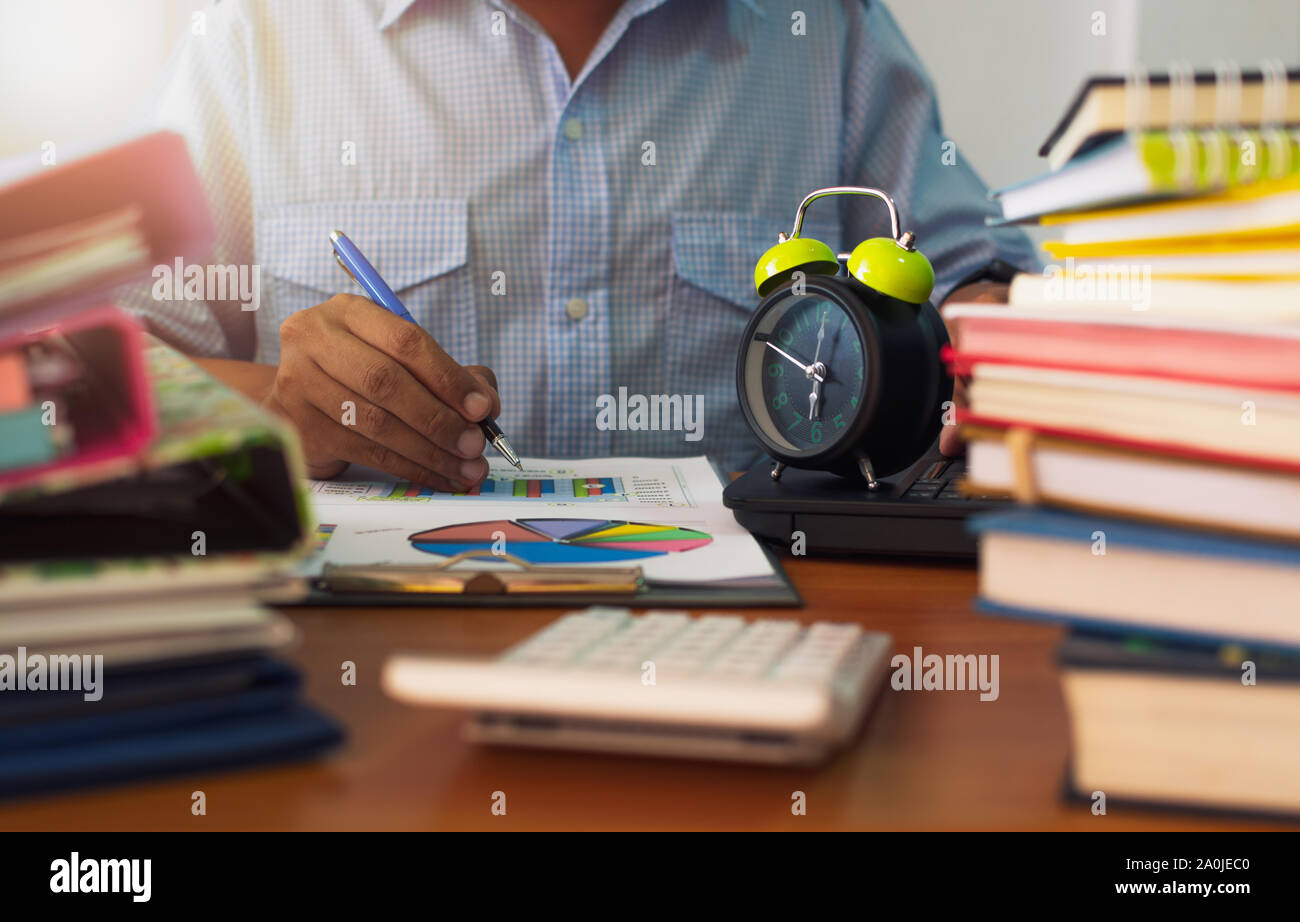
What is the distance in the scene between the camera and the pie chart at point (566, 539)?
27.2 inches

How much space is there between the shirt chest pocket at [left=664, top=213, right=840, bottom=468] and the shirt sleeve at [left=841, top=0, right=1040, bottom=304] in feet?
0.56

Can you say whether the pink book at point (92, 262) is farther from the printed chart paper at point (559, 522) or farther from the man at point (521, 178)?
the man at point (521, 178)

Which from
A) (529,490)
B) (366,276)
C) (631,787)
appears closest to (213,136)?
(366,276)

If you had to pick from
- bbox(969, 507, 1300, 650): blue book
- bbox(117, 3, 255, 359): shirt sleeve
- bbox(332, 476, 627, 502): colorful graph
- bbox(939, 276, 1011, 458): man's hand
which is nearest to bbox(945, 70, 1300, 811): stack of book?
bbox(969, 507, 1300, 650): blue book

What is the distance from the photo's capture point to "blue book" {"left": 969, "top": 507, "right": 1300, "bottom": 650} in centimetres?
36

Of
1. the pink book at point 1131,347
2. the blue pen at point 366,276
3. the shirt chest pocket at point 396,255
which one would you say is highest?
the shirt chest pocket at point 396,255

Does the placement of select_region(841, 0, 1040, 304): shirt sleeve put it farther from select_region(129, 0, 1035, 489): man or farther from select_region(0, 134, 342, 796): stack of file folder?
select_region(0, 134, 342, 796): stack of file folder

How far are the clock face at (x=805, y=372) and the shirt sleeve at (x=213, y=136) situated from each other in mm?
869

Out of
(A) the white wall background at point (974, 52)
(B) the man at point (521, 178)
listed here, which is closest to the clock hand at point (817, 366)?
(B) the man at point (521, 178)

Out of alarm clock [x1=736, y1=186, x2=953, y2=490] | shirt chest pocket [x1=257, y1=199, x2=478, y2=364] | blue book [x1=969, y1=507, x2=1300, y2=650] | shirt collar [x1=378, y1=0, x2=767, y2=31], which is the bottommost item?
blue book [x1=969, y1=507, x2=1300, y2=650]

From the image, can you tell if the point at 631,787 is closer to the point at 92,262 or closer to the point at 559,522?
the point at 92,262

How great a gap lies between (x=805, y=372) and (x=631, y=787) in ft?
1.60

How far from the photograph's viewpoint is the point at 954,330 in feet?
1.83
